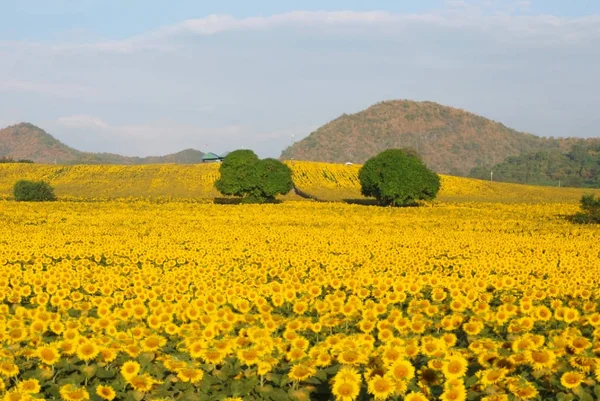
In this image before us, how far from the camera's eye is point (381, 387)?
4.88 m

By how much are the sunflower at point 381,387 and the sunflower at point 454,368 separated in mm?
686

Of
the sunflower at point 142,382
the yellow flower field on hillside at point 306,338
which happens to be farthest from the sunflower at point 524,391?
the sunflower at point 142,382

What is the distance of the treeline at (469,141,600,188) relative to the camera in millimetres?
157750

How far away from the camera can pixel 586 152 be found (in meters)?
198

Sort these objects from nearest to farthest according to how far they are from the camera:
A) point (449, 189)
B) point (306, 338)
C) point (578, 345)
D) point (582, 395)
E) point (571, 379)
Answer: point (582, 395)
point (571, 379)
point (578, 345)
point (306, 338)
point (449, 189)

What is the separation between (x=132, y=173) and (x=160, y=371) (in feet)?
346

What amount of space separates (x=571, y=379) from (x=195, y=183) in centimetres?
9444

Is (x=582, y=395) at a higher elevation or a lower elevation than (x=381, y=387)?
lower

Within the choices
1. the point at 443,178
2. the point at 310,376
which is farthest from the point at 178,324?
the point at 443,178

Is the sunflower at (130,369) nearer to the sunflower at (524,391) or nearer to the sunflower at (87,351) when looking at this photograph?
the sunflower at (87,351)

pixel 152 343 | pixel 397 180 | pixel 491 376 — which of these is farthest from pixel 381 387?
pixel 397 180

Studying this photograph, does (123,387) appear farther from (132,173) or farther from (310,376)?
(132,173)

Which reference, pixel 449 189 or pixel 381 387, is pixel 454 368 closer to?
pixel 381 387

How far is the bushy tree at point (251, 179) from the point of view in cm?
6544
